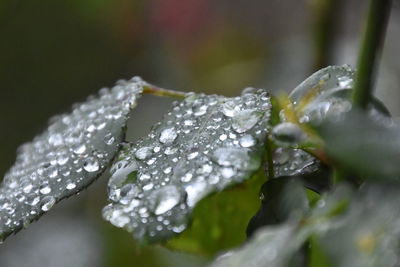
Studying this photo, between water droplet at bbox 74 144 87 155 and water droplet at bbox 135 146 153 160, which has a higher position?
water droplet at bbox 135 146 153 160

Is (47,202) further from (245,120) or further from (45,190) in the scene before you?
(245,120)

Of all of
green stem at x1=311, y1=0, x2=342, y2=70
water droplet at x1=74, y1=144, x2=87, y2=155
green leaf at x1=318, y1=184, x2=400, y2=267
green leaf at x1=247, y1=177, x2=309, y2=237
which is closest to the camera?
green leaf at x1=318, y1=184, x2=400, y2=267

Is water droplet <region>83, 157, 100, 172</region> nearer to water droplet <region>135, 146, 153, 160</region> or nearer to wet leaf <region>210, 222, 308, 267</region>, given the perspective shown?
water droplet <region>135, 146, 153, 160</region>

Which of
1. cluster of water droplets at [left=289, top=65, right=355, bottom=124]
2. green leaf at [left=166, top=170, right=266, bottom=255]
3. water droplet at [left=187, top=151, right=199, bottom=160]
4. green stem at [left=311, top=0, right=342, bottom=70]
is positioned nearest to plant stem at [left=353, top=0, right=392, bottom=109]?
cluster of water droplets at [left=289, top=65, right=355, bottom=124]

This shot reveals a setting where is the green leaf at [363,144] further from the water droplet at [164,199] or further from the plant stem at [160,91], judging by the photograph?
the plant stem at [160,91]

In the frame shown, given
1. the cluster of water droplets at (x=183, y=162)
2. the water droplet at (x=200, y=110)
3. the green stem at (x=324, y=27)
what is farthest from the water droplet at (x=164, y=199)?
the green stem at (x=324, y=27)

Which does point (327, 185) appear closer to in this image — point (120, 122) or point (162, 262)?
point (120, 122)
